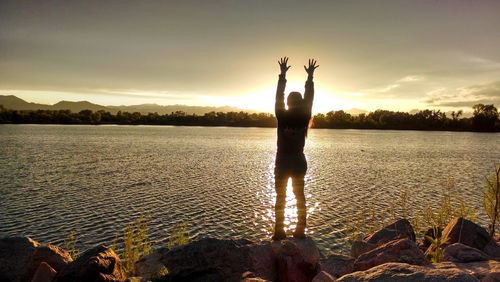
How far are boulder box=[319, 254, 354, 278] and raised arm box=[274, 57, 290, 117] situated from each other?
376 cm

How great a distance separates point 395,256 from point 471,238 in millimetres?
3557

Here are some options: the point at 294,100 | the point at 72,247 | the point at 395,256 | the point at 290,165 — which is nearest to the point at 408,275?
the point at 395,256

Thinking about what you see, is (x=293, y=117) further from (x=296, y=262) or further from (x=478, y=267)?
(x=478, y=267)

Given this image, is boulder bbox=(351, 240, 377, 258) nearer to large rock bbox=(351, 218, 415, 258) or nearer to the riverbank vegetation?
large rock bbox=(351, 218, 415, 258)

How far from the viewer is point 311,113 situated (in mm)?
9883

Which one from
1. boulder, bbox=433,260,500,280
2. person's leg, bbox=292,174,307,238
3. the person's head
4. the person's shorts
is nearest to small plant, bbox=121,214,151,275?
person's leg, bbox=292,174,307,238

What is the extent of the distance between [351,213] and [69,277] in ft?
63.7

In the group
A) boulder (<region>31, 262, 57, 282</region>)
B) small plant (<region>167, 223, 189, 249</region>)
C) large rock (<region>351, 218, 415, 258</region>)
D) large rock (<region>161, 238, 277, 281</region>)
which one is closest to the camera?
large rock (<region>161, 238, 277, 281</region>)

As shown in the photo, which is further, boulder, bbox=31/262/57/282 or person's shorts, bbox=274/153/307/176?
person's shorts, bbox=274/153/307/176

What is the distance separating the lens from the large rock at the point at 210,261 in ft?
22.9

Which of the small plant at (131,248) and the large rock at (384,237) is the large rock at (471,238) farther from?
the small plant at (131,248)

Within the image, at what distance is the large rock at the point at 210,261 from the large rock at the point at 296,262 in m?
0.62

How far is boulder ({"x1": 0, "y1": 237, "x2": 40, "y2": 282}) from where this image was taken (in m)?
8.38

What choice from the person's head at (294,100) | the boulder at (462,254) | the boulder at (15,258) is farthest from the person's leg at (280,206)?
the boulder at (15,258)
